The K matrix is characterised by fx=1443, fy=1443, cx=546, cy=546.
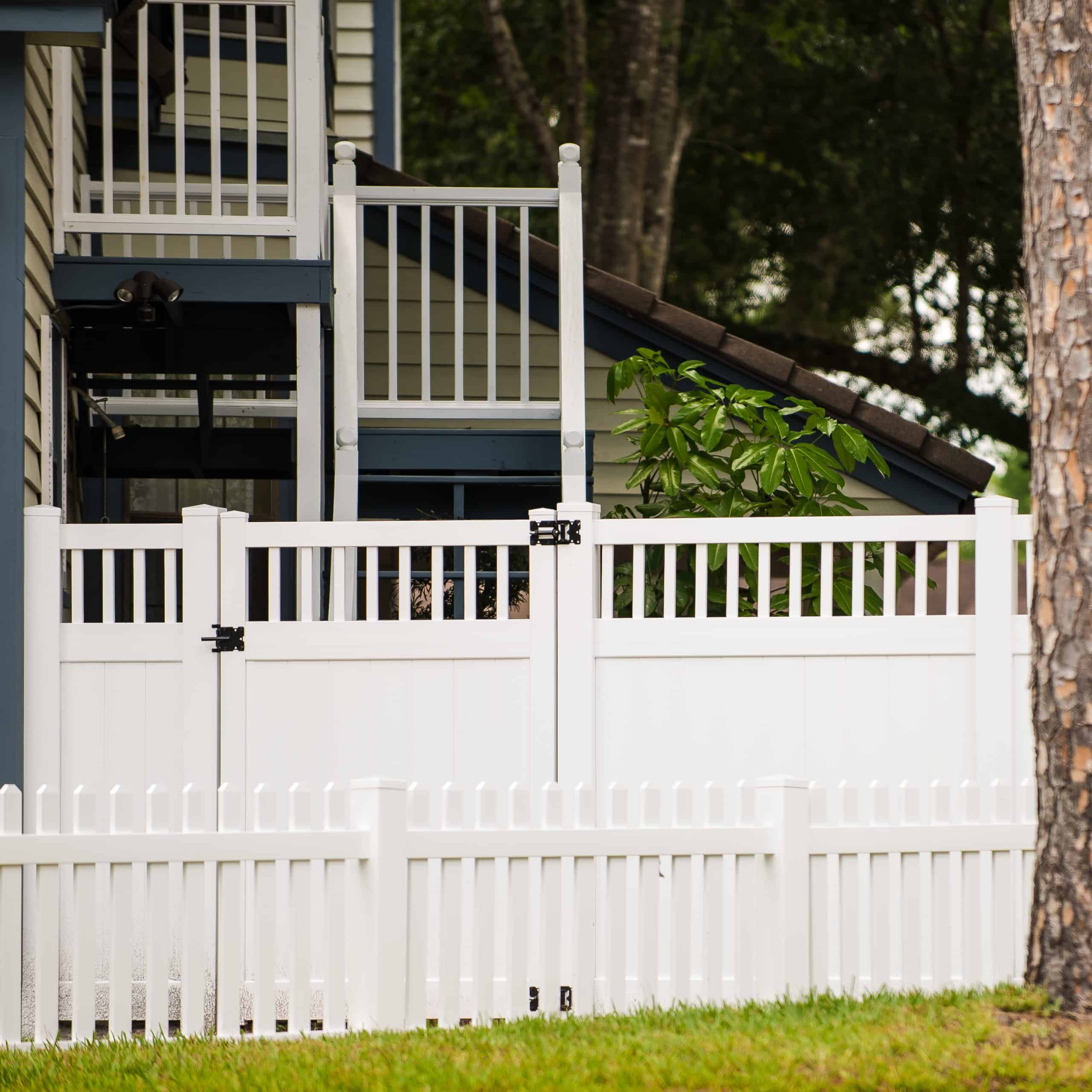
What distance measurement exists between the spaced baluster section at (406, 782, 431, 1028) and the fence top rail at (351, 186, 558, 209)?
3.46m

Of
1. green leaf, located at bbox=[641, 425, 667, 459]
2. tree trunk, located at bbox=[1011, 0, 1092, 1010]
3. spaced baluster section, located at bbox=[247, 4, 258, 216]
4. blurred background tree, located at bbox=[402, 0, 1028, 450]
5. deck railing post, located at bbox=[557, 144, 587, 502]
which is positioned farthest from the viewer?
blurred background tree, located at bbox=[402, 0, 1028, 450]

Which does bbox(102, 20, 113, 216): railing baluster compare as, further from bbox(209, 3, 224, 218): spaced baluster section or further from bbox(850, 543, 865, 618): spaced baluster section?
bbox(850, 543, 865, 618): spaced baluster section

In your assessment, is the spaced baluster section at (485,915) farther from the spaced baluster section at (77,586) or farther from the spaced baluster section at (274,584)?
the spaced baluster section at (77,586)

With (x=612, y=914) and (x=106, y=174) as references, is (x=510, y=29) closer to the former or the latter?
(x=106, y=174)

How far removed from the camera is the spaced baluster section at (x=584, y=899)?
3.91 meters

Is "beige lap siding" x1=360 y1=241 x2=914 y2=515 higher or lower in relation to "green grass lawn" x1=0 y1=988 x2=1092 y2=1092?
higher

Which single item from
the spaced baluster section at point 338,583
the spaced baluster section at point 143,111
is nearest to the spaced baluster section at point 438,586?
the spaced baluster section at point 338,583

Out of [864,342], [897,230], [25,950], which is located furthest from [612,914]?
[864,342]

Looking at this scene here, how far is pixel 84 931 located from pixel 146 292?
2.64 m

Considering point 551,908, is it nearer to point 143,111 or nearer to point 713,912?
point 713,912

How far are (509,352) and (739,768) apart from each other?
441cm

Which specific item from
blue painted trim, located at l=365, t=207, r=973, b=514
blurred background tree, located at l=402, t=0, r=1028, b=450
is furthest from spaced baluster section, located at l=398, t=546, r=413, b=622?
blurred background tree, located at l=402, t=0, r=1028, b=450

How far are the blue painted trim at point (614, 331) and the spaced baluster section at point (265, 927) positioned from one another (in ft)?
15.9

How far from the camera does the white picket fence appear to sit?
12.6ft
